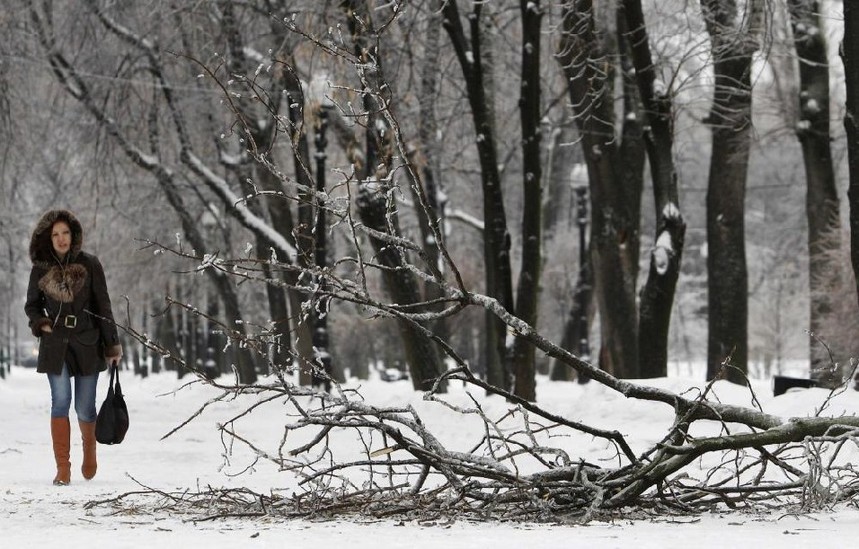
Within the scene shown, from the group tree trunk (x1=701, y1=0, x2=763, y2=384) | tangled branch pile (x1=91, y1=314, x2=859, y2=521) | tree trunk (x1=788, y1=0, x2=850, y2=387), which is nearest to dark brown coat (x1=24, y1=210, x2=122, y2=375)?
tangled branch pile (x1=91, y1=314, x2=859, y2=521)

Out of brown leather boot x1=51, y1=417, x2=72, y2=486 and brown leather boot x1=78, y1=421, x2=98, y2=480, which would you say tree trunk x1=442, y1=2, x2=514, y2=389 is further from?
brown leather boot x1=51, y1=417, x2=72, y2=486

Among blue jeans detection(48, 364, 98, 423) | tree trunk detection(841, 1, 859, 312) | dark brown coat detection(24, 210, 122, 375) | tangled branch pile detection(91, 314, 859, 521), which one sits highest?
tree trunk detection(841, 1, 859, 312)

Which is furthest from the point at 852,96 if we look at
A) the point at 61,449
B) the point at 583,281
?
the point at 583,281

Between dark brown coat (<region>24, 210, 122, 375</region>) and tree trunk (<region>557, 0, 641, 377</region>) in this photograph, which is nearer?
dark brown coat (<region>24, 210, 122, 375</region>)

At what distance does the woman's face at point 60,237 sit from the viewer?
8570 mm

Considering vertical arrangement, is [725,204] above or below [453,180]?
below

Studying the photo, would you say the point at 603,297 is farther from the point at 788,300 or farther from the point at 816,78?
the point at 788,300

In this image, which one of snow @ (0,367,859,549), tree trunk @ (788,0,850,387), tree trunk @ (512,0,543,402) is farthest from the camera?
tree trunk @ (788,0,850,387)

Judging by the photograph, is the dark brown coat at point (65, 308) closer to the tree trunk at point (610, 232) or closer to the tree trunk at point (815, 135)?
the tree trunk at point (610, 232)

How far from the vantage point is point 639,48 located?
42.7 ft

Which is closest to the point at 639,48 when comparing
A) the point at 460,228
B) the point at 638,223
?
the point at 638,223

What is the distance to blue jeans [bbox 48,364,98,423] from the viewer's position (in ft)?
28.2

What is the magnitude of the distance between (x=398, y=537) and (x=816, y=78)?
14.7 metres

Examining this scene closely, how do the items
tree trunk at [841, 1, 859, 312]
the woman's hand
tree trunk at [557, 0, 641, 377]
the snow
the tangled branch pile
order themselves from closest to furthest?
the snow → the tangled branch pile → the woman's hand → tree trunk at [841, 1, 859, 312] → tree trunk at [557, 0, 641, 377]
